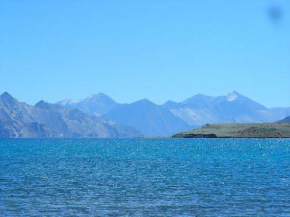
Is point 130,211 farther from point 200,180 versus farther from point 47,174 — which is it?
point 47,174

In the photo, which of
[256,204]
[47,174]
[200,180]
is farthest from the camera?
[47,174]

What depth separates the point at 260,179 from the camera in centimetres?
8981

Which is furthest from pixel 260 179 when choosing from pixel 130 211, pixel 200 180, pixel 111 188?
pixel 130 211

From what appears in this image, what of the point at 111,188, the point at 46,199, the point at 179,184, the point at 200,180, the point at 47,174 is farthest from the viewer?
the point at 47,174

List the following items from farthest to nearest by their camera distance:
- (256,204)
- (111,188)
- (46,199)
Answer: (111,188) → (46,199) → (256,204)

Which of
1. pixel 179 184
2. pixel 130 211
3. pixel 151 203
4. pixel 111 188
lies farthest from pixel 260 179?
pixel 130 211

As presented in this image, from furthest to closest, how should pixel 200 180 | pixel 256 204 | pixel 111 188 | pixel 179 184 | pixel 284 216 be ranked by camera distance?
1. pixel 200 180
2. pixel 179 184
3. pixel 111 188
4. pixel 256 204
5. pixel 284 216

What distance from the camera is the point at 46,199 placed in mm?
65375

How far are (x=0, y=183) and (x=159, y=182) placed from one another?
23126 millimetres

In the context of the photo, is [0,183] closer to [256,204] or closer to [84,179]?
[84,179]

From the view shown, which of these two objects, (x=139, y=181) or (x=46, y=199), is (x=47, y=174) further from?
(x=46, y=199)

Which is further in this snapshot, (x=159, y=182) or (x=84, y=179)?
(x=84, y=179)

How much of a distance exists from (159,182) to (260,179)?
1653 cm

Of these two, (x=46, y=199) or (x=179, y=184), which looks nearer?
(x=46, y=199)
